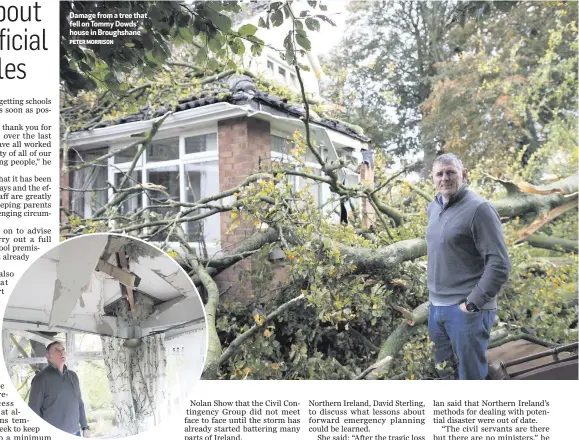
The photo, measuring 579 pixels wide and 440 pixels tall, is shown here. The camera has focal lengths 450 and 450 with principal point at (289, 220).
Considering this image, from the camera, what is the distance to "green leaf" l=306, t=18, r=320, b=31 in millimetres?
2223

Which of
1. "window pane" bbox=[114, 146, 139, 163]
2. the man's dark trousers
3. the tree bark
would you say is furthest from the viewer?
the tree bark

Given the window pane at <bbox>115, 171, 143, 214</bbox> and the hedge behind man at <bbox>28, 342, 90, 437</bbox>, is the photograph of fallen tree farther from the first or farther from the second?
the hedge behind man at <bbox>28, 342, 90, 437</bbox>

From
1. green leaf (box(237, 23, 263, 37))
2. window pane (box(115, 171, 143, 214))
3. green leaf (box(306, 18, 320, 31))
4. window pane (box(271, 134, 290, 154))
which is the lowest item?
window pane (box(115, 171, 143, 214))

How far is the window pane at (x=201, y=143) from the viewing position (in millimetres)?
2504

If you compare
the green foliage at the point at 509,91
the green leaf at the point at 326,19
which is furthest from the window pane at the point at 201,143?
the green foliage at the point at 509,91

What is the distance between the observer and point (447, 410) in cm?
211

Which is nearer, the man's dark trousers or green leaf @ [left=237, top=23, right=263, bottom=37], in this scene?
the man's dark trousers

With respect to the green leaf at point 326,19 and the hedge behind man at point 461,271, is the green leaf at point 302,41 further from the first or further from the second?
the hedge behind man at point 461,271

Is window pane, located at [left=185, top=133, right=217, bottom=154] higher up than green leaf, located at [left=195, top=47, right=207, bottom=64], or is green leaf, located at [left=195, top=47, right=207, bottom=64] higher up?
green leaf, located at [left=195, top=47, right=207, bottom=64]

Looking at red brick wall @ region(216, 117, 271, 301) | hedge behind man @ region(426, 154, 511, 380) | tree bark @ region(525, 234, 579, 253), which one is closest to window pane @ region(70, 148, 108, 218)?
red brick wall @ region(216, 117, 271, 301)

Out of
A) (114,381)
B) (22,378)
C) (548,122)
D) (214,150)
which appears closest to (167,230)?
(214,150)

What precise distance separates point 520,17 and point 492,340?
1.79m

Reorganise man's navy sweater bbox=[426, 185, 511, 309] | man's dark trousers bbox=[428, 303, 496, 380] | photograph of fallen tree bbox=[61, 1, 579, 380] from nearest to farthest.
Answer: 1. man's navy sweater bbox=[426, 185, 511, 309]
2. man's dark trousers bbox=[428, 303, 496, 380]
3. photograph of fallen tree bbox=[61, 1, 579, 380]

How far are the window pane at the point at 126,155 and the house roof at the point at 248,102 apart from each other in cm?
23
